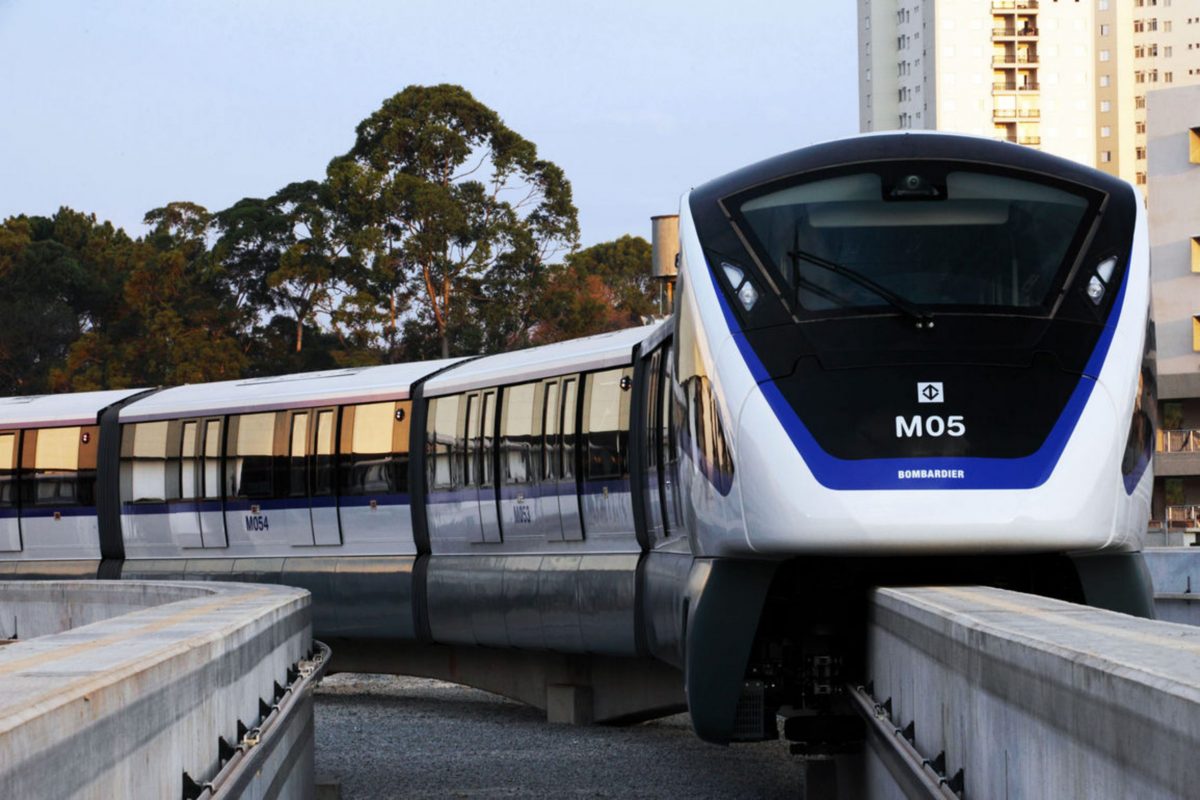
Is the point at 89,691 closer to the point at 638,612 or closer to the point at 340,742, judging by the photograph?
the point at 638,612

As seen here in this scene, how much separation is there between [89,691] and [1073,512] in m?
5.30

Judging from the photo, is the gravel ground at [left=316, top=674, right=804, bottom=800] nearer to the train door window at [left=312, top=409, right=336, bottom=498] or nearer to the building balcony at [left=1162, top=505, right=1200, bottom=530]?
the train door window at [left=312, top=409, right=336, bottom=498]

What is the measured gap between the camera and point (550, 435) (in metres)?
19.8

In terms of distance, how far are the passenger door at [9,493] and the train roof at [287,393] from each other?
2.30 meters

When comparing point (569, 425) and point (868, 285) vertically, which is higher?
point (868, 285)

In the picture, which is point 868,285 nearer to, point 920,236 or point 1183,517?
point 920,236

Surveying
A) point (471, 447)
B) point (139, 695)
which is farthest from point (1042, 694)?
point (471, 447)

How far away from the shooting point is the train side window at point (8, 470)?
28219 mm

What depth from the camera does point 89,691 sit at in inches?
196

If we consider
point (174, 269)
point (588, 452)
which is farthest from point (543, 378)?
point (174, 269)

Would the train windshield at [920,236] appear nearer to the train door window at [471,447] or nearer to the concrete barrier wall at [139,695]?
the concrete barrier wall at [139,695]

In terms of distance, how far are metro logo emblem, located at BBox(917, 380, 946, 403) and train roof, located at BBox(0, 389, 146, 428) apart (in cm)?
1893

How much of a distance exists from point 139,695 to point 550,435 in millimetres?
14095

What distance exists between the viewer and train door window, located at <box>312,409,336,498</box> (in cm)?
2438
